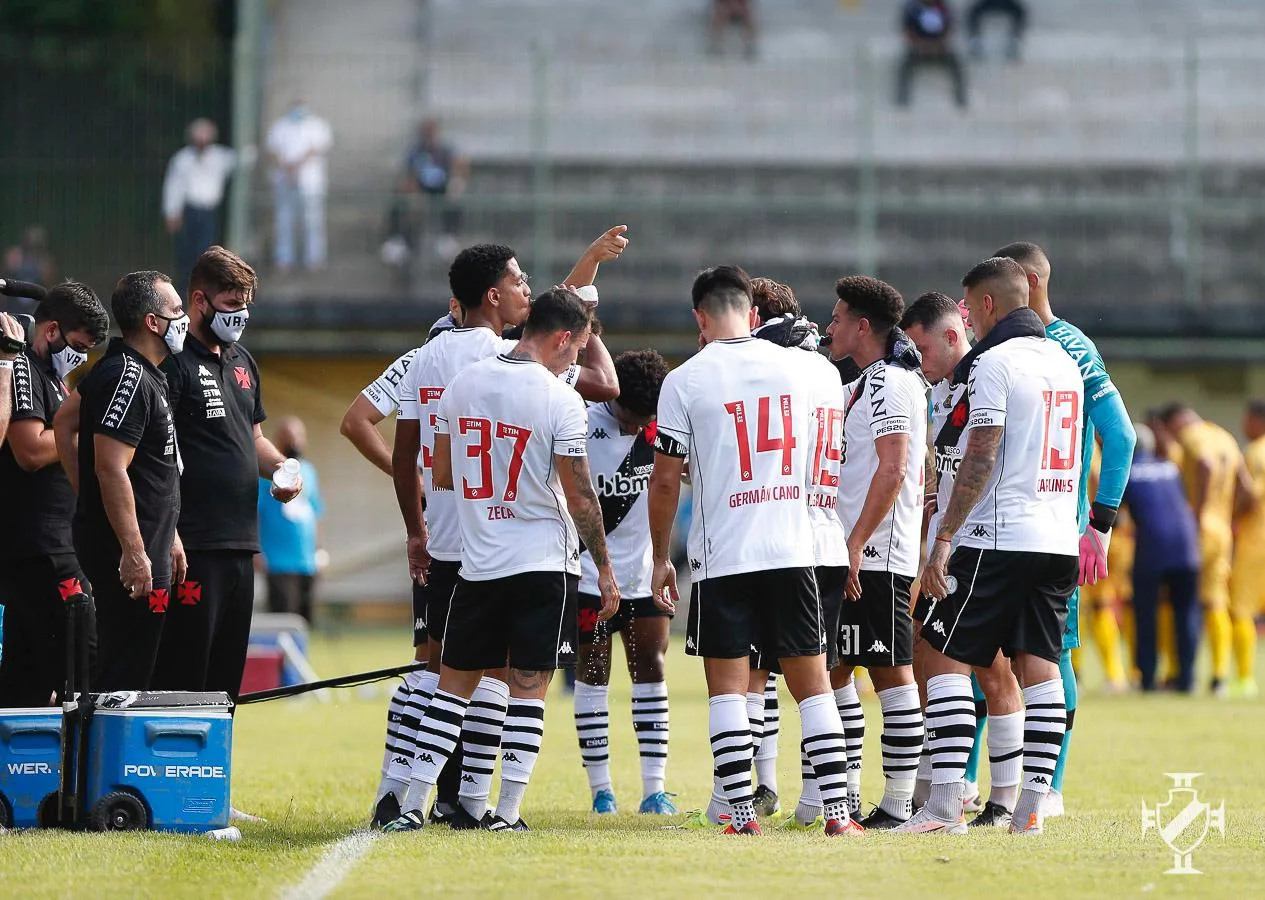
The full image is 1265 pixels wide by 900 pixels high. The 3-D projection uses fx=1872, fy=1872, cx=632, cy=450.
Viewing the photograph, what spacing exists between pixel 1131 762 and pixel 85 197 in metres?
18.4

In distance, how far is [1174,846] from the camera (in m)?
7.23

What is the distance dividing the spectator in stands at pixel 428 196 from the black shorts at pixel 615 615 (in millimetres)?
16100

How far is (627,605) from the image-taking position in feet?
30.2

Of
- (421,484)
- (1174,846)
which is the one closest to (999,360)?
(1174,846)

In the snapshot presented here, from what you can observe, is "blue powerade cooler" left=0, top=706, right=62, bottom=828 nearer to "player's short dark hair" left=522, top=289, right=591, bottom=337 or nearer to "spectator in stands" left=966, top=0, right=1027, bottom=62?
"player's short dark hair" left=522, top=289, right=591, bottom=337

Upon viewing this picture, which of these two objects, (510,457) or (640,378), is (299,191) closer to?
(640,378)

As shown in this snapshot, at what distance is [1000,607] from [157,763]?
350 cm

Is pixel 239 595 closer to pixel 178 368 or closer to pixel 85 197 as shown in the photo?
pixel 178 368

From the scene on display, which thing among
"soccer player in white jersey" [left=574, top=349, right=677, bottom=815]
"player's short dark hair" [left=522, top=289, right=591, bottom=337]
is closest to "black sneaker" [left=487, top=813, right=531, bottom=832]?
"soccer player in white jersey" [left=574, top=349, right=677, bottom=815]

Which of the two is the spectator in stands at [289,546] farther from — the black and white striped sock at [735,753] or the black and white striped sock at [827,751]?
the black and white striped sock at [827,751]

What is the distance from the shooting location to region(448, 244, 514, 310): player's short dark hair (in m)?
8.27

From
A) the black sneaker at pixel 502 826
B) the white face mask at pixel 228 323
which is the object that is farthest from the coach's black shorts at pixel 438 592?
the white face mask at pixel 228 323

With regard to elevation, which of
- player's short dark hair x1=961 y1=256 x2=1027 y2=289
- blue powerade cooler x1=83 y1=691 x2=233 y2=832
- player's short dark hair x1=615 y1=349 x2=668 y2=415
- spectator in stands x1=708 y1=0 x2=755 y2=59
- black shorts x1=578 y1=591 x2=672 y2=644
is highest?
spectator in stands x1=708 y1=0 x2=755 y2=59

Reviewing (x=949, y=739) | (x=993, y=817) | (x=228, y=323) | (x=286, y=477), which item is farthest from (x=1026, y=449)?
(x=228, y=323)
